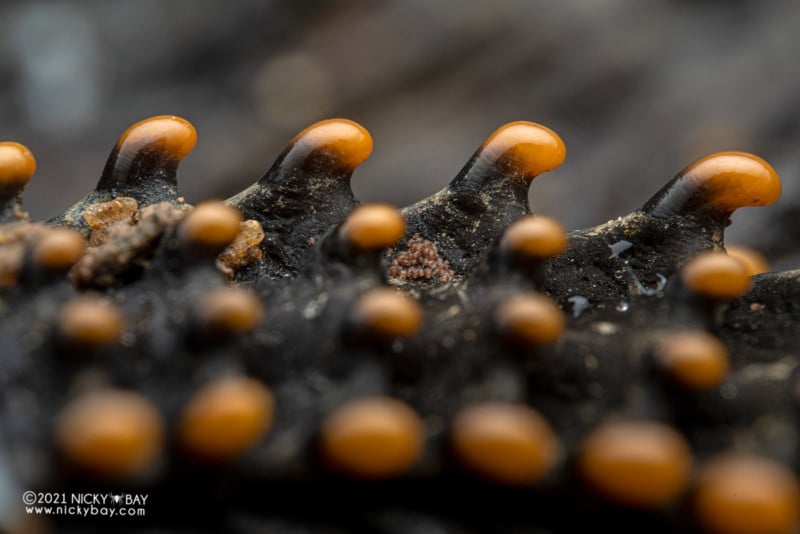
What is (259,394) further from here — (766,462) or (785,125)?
(785,125)

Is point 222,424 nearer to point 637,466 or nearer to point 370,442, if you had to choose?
point 370,442

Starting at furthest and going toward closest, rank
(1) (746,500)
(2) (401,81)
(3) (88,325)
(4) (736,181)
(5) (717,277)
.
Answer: (2) (401,81) < (4) (736,181) < (5) (717,277) < (3) (88,325) < (1) (746,500)

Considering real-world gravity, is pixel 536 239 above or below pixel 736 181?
below

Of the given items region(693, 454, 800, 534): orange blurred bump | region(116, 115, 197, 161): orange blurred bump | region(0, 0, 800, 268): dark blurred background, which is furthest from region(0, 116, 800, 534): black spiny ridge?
region(0, 0, 800, 268): dark blurred background

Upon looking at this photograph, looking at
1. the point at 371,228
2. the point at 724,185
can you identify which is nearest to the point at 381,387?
the point at 371,228

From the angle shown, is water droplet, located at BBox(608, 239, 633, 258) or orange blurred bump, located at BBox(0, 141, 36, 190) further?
water droplet, located at BBox(608, 239, 633, 258)

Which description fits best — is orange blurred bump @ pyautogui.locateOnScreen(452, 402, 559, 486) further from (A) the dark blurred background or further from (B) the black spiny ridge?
(A) the dark blurred background
